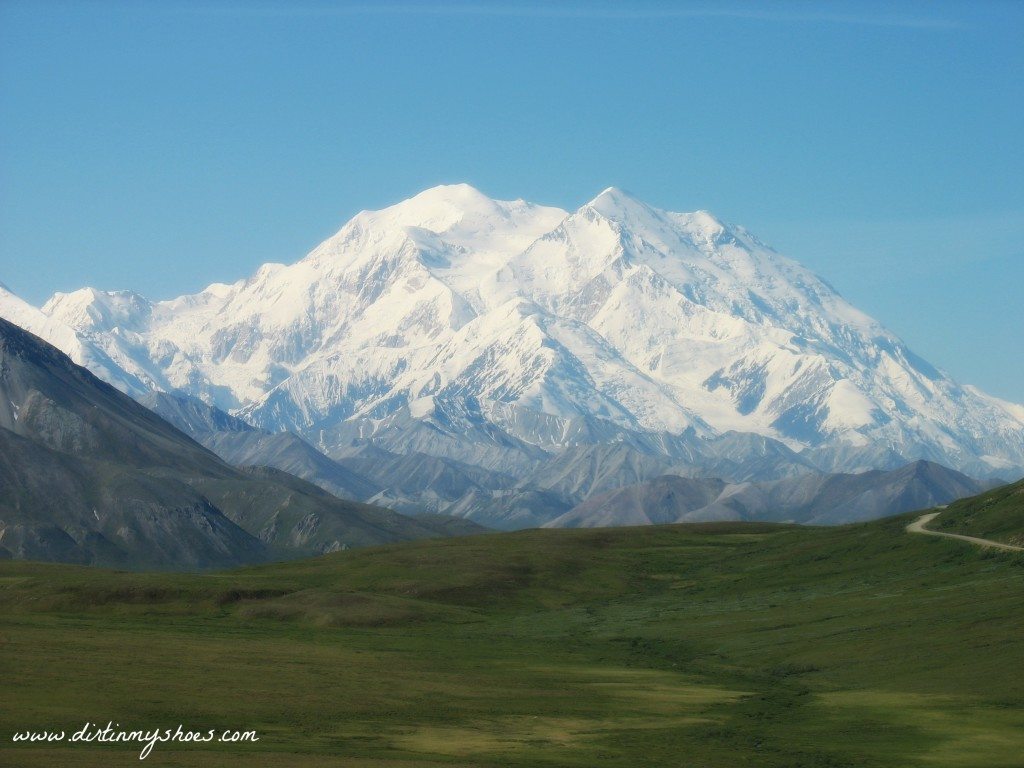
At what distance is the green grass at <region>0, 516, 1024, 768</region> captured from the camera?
92188 millimetres

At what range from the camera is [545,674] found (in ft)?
438

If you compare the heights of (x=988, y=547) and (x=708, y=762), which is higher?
(x=988, y=547)

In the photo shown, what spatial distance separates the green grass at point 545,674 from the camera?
92.2m

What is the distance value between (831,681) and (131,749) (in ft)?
213

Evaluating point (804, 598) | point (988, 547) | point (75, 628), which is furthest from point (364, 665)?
point (988, 547)

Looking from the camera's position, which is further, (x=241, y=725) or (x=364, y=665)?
(x=364, y=665)

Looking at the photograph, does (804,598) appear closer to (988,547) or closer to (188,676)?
(988,547)

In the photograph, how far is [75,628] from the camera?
488 feet

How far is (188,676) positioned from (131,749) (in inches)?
1192

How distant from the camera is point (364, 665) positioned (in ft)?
439

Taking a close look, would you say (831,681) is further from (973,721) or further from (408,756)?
(408,756)

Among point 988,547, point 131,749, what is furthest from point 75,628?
point 988,547

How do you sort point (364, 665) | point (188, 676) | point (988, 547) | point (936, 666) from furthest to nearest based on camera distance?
1. point (988, 547)
2. point (364, 665)
3. point (936, 666)
4. point (188, 676)

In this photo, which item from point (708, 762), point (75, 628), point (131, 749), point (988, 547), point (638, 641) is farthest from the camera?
point (988, 547)
